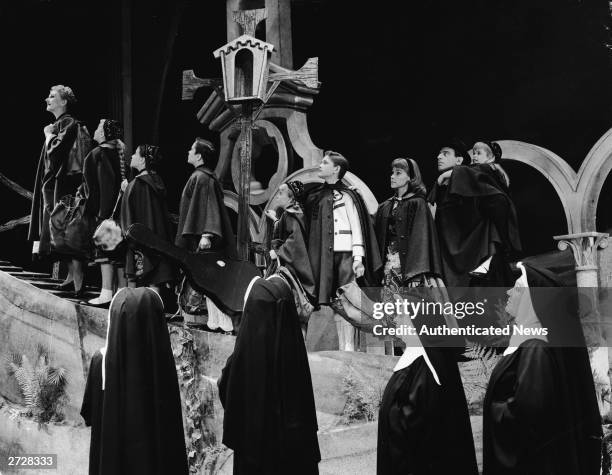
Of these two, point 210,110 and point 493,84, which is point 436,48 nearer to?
point 493,84

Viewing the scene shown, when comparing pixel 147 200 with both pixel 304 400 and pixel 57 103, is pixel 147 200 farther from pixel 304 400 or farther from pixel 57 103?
pixel 304 400

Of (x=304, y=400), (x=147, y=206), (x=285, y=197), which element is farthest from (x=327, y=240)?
(x=304, y=400)

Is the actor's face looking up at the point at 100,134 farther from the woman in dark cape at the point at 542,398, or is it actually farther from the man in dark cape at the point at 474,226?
the woman in dark cape at the point at 542,398

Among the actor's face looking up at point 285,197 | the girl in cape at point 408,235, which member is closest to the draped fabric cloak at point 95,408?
the actor's face looking up at point 285,197

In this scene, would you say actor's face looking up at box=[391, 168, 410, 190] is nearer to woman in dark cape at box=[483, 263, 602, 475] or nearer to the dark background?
the dark background

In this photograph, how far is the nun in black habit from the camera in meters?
7.93

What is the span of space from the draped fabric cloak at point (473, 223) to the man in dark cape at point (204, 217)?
1943 millimetres

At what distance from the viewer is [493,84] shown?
12.6 m

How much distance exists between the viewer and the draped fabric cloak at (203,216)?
35.7 ft

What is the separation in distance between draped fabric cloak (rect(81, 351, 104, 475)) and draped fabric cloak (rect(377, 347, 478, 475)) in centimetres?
190

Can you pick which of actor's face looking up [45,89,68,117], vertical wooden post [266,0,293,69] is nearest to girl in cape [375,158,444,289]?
vertical wooden post [266,0,293,69]

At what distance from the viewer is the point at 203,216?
35.8 feet

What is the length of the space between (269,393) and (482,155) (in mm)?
3737

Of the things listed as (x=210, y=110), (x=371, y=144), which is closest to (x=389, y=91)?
(x=371, y=144)
